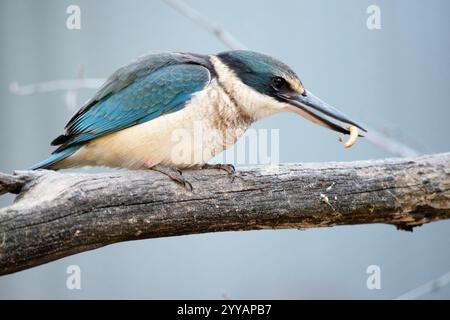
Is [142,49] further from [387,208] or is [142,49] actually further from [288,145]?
[387,208]

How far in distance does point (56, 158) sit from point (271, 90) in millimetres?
929

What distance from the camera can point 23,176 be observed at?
2.59 meters

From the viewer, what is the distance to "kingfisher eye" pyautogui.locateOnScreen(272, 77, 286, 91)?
294 centimetres

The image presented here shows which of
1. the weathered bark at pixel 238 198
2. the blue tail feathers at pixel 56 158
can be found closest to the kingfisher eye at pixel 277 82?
the weathered bark at pixel 238 198

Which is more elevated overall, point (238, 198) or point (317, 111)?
point (317, 111)

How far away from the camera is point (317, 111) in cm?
293

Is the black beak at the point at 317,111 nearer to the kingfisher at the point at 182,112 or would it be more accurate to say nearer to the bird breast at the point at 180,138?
the kingfisher at the point at 182,112

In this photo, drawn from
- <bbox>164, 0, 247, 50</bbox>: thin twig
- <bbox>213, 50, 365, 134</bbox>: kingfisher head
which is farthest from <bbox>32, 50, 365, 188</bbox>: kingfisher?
<bbox>164, 0, 247, 50</bbox>: thin twig

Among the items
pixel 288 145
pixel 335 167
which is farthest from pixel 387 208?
pixel 288 145

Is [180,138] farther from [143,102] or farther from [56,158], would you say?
[56,158]

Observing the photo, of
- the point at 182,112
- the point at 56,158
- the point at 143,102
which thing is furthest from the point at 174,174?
the point at 56,158

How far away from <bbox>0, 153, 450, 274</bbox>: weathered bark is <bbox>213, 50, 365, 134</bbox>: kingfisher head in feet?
0.90

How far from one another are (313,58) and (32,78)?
163cm

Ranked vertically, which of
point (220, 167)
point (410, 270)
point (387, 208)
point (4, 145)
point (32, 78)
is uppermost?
point (32, 78)
